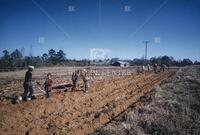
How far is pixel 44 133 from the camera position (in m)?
9.79

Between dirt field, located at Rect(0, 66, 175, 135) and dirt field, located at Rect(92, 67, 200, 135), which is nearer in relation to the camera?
dirt field, located at Rect(92, 67, 200, 135)

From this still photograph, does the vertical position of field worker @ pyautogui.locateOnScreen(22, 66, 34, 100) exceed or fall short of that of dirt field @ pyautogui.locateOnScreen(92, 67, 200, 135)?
it exceeds it

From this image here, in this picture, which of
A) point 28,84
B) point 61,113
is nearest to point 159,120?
point 61,113

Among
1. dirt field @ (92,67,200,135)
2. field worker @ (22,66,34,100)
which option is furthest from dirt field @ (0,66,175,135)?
dirt field @ (92,67,200,135)

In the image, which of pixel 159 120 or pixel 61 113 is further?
pixel 61 113

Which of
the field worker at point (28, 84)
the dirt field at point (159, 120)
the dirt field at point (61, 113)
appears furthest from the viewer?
the field worker at point (28, 84)

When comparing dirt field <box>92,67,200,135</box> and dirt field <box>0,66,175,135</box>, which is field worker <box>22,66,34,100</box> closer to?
dirt field <box>0,66,175,135</box>

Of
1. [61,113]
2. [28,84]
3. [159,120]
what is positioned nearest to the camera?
[159,120]

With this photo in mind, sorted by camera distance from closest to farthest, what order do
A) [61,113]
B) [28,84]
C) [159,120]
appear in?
[159,120]
[61,113]
[28,84]

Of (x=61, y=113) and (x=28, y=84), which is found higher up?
(x=28, y=84)

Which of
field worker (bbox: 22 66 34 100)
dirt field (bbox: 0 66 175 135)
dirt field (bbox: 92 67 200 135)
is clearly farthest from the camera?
field worker (bbox: 22 66 34 100)

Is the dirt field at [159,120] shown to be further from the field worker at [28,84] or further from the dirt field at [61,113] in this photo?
the field worker at [28,84]

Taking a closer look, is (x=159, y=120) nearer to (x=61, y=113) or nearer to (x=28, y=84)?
(x=61, y=113)

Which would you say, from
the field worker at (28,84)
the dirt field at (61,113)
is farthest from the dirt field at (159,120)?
the field worker at (28,84)
